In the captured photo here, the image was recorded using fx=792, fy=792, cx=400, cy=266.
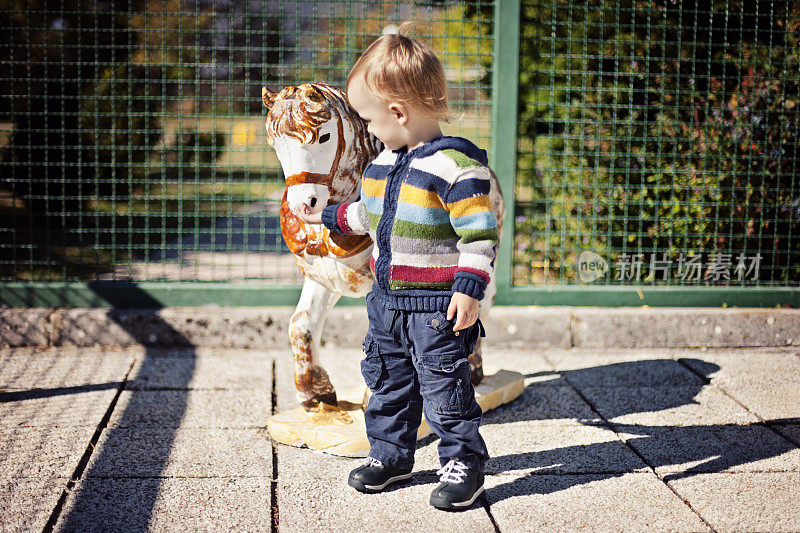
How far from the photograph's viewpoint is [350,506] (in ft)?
9.08

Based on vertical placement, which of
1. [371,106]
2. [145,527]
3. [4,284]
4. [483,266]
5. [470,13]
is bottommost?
[145,527]

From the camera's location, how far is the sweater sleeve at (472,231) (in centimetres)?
253

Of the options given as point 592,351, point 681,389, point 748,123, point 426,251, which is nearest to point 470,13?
point 748,123

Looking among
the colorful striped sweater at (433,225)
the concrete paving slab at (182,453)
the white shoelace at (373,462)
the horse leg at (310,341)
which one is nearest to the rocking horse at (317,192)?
the horse leg at (310,341)

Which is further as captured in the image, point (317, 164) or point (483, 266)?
point (317, 164)

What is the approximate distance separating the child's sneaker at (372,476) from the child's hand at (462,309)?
25.6 inches

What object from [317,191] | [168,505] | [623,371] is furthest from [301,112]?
[623,371]

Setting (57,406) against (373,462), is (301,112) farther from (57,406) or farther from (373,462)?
(57,406)

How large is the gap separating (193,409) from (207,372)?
0.58 m

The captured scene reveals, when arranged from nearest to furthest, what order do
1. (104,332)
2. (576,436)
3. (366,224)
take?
(366,224) < (576,436) < (104,332)

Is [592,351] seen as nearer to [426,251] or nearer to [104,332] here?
[426,251]

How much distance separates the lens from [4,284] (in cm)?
474

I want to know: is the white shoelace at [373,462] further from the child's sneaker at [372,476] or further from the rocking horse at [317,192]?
the rocking horse at [317,192]

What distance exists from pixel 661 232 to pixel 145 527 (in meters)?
3.78
